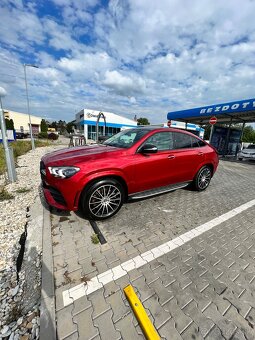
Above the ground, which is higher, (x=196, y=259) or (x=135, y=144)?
(x=135, y=144)

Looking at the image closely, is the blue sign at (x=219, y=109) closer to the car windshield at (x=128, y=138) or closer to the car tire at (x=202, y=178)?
the car tire at (x=202, y=178)

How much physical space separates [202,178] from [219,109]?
32.7 feet

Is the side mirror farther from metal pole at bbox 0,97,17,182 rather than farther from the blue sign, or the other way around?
the blue sign

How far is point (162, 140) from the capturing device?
3.92 meters

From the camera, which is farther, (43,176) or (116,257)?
(43,176)

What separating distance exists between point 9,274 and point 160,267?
6.20ft

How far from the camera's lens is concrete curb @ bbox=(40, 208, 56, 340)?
153 centimetres

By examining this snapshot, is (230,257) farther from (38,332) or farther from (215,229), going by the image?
(38,332)

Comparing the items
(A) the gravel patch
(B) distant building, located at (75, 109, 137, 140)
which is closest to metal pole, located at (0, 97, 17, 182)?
(A) the gravel patch

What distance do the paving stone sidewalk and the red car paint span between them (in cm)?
62

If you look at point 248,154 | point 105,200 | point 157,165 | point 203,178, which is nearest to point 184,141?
point 157,165

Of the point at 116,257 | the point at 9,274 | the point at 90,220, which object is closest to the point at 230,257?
the point at 116,257

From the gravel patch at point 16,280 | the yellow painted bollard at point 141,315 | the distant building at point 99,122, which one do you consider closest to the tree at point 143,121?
the distant building at point 99,122

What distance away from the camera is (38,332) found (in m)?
1.55
